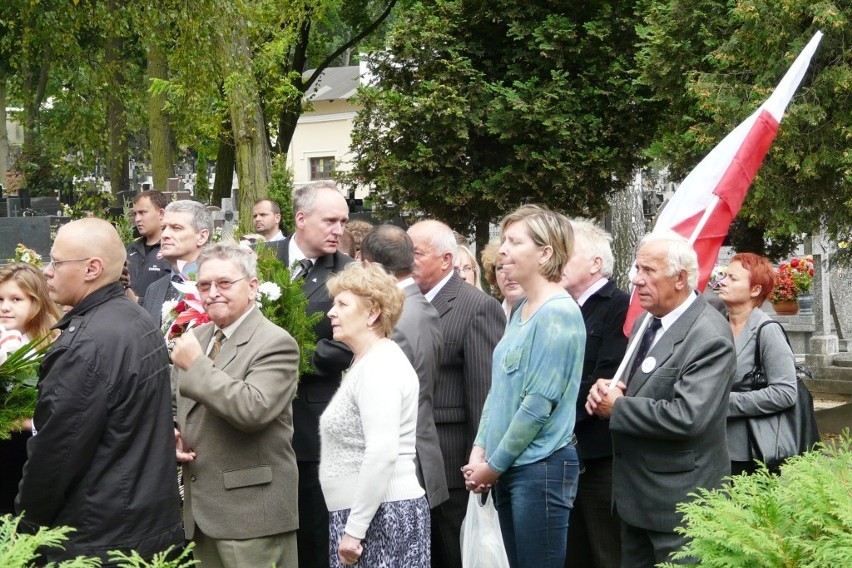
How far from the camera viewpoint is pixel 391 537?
4.42m

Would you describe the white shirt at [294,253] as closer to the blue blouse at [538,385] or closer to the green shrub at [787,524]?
the blue blouse at [538,385]

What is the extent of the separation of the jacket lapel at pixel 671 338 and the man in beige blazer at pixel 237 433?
151 centimetres

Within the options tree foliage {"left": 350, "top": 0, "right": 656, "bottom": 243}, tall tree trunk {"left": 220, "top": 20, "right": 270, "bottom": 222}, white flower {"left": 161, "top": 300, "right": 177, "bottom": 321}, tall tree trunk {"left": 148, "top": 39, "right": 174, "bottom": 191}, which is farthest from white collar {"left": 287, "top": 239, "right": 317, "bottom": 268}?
tall tree trunk {"left": 148, "top": 39, "right": 174, "bottom": 191}

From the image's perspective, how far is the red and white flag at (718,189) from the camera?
6008 millimetres

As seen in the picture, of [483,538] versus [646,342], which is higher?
[646,342]

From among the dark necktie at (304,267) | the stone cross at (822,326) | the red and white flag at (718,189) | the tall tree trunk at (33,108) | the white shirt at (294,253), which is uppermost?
the tall tree trunk at (33,108)

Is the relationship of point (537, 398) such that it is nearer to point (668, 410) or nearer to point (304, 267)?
point (668, 410)

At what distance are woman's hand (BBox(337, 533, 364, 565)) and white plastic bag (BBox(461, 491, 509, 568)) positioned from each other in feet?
2.69

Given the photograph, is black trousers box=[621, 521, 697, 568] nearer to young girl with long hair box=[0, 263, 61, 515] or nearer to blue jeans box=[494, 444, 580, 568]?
blue jeans box=[494, 444, 580, 568]

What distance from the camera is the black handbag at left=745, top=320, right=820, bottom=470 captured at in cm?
569

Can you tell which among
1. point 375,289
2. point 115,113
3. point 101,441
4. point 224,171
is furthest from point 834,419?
point 115,113

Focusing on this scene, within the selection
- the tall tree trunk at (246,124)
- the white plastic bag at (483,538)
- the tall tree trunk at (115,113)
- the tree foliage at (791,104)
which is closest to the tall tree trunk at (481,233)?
the tall tree trunk at (246,124)

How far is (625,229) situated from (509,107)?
6221 millimetres

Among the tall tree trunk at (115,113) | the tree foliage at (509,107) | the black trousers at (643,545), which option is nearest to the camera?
the black trousers at (643,545)
